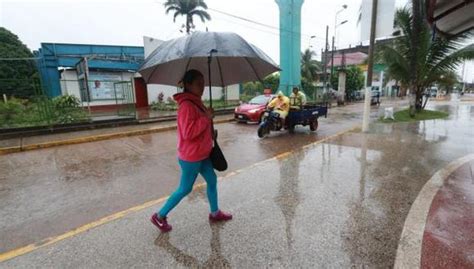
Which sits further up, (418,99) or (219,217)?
(418,99)

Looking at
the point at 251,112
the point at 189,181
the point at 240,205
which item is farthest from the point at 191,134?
the point at 251,112

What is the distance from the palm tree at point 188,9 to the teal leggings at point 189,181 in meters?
26.0

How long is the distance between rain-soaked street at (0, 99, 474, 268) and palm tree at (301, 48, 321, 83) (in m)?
25.6

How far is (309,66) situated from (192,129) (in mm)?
31620

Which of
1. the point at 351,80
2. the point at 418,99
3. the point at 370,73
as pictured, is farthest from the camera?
the point at 351,80

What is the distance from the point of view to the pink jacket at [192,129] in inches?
106

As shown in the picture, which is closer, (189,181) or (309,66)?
(189,181)

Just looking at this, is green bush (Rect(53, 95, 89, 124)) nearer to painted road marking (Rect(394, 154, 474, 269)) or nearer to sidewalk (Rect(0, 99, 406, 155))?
sidewalk (Rect(0, 99, 406, 155))

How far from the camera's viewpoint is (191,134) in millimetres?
2713

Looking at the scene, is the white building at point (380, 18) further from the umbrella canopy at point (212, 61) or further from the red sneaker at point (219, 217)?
the red sneaker at point (219, 217)

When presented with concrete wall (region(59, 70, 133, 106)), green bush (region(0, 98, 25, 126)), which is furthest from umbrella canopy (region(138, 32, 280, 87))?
concrete wall (region(59, 70, 133, 106))

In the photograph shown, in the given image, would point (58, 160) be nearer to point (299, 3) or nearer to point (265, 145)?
point (265, 145)

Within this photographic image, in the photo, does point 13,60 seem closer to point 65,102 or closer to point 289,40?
point 65,102

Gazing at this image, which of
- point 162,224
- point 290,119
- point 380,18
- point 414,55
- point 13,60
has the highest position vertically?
point 13,60
